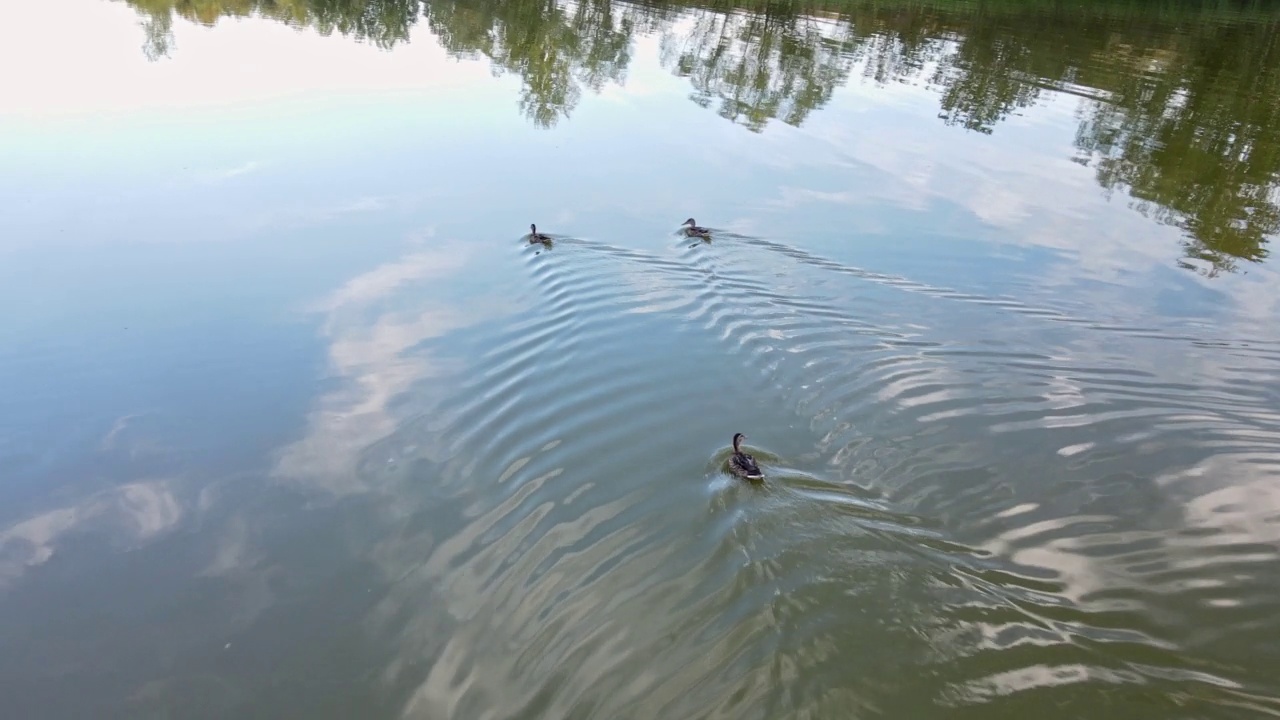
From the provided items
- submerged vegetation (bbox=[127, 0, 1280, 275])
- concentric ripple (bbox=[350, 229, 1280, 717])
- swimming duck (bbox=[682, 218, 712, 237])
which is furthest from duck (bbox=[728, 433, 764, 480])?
submerged vegetation (bbox=[127, 0, 1280, 275])

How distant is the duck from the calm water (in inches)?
8.4

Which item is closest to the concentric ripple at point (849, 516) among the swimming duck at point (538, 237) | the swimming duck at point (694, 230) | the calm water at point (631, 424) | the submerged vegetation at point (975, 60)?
the calm water at point (631, 424)

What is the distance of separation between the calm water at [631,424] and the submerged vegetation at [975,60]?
0.39 m

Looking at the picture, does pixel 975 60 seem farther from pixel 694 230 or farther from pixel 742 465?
pixel 742 465

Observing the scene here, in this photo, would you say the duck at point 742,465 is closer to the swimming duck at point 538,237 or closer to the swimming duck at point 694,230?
the swimming duck at point 694,230

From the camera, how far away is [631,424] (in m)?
8.09

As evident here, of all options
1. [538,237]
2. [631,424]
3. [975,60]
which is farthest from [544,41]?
[631,424]

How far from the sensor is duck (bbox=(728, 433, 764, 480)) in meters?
6.99

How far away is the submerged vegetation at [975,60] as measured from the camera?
1664 cm

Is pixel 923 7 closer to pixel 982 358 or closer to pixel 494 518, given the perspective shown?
pixel 982 358

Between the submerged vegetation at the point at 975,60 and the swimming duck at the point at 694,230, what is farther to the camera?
the submerged vegetation at the point at 975,60

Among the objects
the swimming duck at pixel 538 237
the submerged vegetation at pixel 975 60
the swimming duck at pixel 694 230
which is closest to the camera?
the swimming duck at pixel 538 237

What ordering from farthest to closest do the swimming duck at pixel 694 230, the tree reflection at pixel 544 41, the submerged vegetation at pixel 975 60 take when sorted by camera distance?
the tree reflection at pixel 544 41, the submerged vegetation at pixel 975 60, the swimming duck at pixel 694 230

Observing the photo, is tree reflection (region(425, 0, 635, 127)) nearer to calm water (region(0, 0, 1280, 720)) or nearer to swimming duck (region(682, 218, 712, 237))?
calm water (region(0, 0, 1280, 720))
